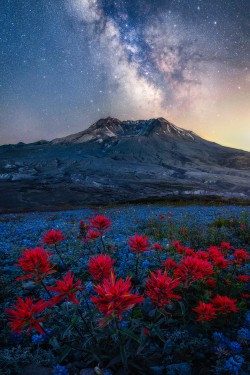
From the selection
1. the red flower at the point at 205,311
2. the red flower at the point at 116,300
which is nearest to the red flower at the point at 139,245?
the red flower at the point at 205,311

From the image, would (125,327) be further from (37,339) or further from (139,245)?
(37,339)

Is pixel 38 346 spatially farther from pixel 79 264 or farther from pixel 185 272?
pixel 79 264

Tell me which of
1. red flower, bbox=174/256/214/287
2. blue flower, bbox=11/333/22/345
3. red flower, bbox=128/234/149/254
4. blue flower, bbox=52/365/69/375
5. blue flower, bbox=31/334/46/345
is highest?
red flower, bbox=128/234/149/254

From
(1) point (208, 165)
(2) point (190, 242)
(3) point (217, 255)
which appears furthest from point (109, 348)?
(1) point (208, 165)

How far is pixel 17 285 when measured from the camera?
19.5 ft

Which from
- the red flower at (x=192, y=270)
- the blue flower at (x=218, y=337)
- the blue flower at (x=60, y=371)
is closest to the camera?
the blue flower at (x=60, y=371)

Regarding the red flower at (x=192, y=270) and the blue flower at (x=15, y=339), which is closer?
the red flower at (x=192, y=270)

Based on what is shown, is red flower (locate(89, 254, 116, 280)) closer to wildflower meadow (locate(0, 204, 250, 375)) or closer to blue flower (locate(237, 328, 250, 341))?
wildflower meadow (locate(0, 204, 250, 375))

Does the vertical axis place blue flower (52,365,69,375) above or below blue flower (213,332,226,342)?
below

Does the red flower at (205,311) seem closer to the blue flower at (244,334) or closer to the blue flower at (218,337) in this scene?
the blue flower at (218,337)

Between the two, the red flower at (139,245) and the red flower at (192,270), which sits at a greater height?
the red flower at (139,245)

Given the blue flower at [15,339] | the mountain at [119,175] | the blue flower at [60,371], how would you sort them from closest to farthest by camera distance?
the blue flower at [60,371] < the blue flower at [15,339] < the mountain at [119,175]

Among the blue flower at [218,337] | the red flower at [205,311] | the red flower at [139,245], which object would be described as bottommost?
the blue flower at [218,337]

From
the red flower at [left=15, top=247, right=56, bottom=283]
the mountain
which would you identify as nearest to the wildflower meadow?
the red flower at [left=15, top=247, right=56, bottom=283]
